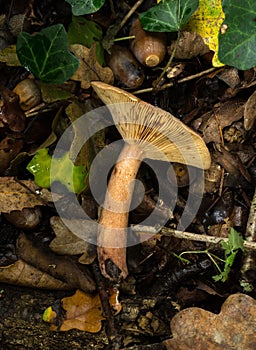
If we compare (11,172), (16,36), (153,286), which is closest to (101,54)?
(16,36)

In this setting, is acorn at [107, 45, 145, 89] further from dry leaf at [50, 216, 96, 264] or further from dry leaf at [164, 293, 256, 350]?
dry leaf at [164, 293, 256, 350]

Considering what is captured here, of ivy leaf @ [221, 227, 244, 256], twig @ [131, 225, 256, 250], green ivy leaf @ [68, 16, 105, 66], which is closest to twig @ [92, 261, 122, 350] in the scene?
twig @ [131, 225, 256, 250]

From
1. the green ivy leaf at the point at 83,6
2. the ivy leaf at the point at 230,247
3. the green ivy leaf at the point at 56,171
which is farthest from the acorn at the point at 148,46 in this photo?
the ivy leaf at the point at 230,247

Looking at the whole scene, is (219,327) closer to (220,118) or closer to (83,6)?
(220,118)

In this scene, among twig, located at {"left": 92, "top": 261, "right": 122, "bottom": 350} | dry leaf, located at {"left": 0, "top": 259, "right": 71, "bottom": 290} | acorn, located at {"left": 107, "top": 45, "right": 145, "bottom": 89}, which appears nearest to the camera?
twig, located at {"left": 92, "top": 261, "right": 122, "bottom": 350}

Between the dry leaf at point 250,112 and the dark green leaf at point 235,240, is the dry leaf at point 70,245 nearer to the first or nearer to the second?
the dark green leaf at point 235,240

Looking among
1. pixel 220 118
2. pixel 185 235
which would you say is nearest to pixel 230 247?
pixel 185 235

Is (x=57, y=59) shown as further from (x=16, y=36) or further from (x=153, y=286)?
(x=153, y=286)
